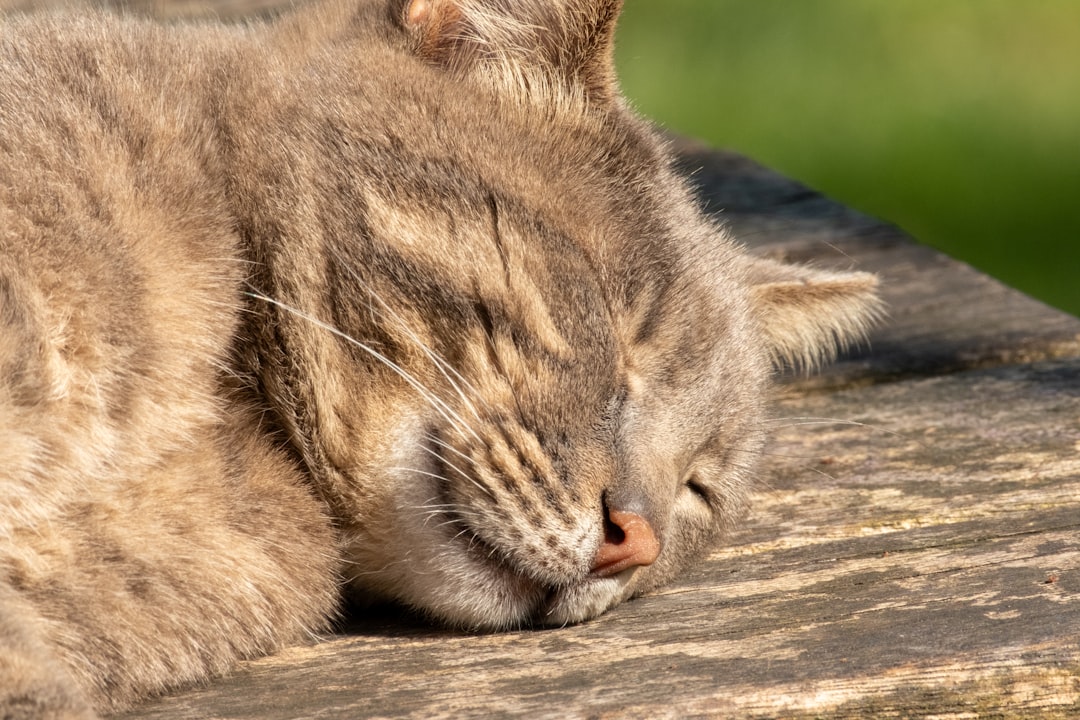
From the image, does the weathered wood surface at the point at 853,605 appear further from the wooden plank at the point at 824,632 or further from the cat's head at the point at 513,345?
the cat's head at the point at 513,345

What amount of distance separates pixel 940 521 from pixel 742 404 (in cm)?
45

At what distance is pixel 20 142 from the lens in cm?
199

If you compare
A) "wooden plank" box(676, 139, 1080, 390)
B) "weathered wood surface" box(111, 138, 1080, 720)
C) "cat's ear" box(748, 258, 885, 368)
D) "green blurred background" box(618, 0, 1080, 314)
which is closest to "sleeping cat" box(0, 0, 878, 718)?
"weathered wood surface" box(111, 138, 1080, 720)

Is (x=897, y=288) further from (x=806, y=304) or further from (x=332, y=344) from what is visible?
(x=332, y=344)

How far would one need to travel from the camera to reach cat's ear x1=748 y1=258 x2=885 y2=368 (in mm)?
2867

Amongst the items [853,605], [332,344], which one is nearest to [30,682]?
[332,344]

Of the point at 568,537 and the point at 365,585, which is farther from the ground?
the point at 568,537

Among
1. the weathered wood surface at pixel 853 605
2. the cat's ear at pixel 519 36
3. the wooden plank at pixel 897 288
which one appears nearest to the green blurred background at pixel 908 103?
the wooden plank at pixel 897 288

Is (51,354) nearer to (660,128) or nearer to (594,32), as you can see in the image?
(594,32)

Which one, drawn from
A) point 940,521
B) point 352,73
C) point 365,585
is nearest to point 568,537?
point 365,585

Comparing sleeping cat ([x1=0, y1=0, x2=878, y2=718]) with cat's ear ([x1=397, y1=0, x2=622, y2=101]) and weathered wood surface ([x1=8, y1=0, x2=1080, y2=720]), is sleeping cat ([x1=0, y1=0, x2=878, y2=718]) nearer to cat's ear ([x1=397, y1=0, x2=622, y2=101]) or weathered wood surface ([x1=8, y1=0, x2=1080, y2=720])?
cat's ear ([x1=397, y1=0, x2=622, y2=101])

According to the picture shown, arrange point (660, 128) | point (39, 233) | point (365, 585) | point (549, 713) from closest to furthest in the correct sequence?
point (549, 713) → point (39, 233) → point (365, 585) → point (660, 128)

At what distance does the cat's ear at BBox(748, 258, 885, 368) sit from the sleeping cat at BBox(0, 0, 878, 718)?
0.37m

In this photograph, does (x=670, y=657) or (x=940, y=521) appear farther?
(x=940, y=521)
